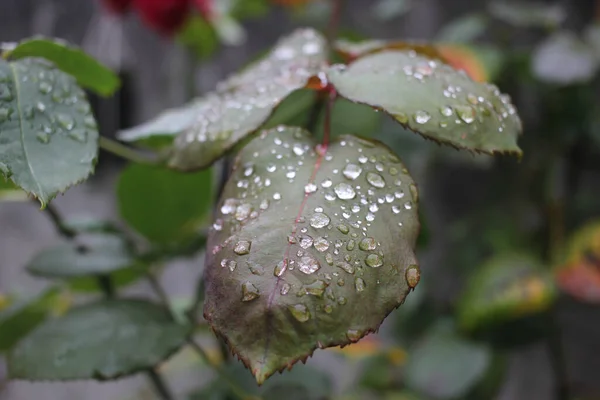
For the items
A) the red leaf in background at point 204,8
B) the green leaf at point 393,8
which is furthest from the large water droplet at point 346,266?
the green leaf at point 393,8

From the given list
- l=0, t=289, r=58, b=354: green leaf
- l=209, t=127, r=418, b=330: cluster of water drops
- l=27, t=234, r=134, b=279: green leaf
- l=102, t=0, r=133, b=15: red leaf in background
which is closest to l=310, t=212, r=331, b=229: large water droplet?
l=209, t=127, r=418, b=330: cluster of water drops

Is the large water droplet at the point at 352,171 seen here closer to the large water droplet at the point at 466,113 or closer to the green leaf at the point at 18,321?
the large water droplet at the point at 466,113

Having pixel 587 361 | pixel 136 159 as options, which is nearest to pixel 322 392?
pixel 136 159

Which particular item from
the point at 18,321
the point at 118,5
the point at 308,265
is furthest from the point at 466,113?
the point at 118,5

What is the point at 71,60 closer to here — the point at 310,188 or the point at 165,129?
the point at 165,129

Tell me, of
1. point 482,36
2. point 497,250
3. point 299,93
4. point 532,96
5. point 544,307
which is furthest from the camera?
point 482,36

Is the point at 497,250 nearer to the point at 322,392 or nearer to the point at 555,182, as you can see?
the point at 555,182

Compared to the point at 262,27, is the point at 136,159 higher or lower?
higher
